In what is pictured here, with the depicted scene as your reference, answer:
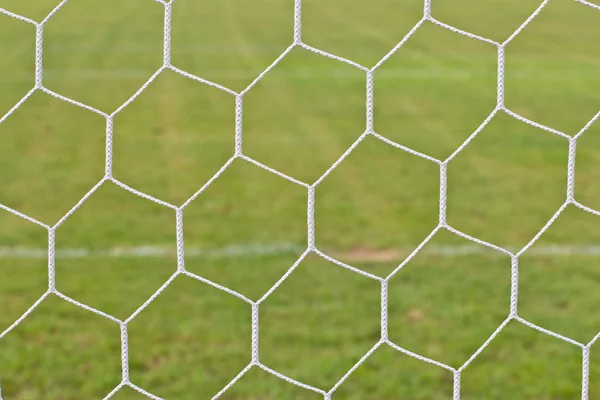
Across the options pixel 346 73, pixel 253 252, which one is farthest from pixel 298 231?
pixel 346 73

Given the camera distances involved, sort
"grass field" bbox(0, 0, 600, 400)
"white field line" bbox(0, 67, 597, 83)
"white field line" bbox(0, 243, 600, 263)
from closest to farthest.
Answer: "grass field" bbox(0, 0, 600, 400)
"white field line" bbox(0, 243, 600, 263)
"white field line" bbox(0, 67, 597, 83)

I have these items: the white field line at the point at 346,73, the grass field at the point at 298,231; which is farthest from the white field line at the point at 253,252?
the white field line at the point at 346,73

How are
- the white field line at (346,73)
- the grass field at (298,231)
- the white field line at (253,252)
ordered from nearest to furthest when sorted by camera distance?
1. the grass field at (298,231)
2. the white field line at (253,252)
3. the white field line at (346,73)

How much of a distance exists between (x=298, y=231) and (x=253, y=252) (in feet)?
0.79

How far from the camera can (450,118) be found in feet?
16.3

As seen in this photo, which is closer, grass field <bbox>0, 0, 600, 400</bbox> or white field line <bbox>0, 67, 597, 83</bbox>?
grass field <bbox>0, 0, 600, 400</bbox>

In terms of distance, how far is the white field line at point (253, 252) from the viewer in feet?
9.25

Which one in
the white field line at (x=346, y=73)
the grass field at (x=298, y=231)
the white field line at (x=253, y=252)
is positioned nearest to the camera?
the grass field at (x=298, y=231)

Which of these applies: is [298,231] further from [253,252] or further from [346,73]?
[346,73]

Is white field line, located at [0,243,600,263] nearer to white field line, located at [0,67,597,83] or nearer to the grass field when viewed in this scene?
the grass field

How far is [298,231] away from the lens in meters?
3.06

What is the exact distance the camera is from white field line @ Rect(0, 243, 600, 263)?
2.82 m

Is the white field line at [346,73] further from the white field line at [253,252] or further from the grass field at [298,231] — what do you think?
the white field line at [253,252]

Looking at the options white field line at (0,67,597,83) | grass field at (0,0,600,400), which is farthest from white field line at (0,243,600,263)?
white field line at (0,67,597,83)
